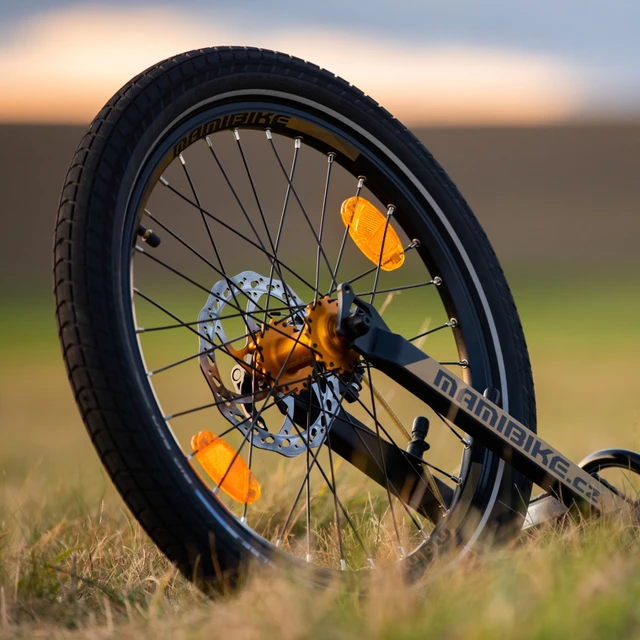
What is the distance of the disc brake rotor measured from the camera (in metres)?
2.06

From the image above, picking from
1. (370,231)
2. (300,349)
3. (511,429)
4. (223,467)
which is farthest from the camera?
(370,231)

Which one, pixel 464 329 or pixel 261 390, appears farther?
pixel 464 329

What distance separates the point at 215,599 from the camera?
1.76 metres

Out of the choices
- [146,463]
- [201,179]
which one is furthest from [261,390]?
[201,179]

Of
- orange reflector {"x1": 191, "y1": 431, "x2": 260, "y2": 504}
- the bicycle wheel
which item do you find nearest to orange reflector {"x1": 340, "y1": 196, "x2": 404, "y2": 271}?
the bicycle wheel

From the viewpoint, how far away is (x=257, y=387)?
214cm

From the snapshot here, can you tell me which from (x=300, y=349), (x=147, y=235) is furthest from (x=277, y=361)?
(x=147, y=235)

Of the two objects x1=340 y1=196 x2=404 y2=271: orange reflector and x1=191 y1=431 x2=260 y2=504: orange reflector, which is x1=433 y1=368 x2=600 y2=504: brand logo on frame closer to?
x1=340 y1=196 x2=404 y2=271: orange reflector

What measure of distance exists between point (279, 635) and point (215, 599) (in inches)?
13.5

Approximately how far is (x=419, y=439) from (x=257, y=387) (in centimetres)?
52

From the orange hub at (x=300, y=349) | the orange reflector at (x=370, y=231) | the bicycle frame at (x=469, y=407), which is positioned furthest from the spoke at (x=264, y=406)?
the orange reflector at (x=370, y=231)

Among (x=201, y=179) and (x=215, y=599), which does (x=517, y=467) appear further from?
(x=201, y=179)

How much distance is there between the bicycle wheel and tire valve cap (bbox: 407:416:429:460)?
1.6 inches

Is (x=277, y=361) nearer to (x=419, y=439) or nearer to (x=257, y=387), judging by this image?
(x=257, y=387)
